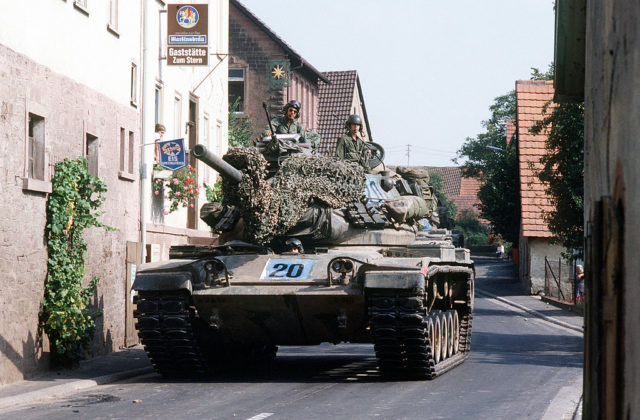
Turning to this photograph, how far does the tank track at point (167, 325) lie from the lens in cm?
1252

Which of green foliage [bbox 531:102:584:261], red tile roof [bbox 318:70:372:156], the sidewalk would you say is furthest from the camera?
red tile roof [bbox 318:70:372:156]

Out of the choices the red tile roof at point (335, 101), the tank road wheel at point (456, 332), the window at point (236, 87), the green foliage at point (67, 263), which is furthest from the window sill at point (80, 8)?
the red tile roof at point (335, 101)

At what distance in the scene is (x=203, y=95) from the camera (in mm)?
27094

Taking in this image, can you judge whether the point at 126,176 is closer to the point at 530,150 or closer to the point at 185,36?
the point at 185,36

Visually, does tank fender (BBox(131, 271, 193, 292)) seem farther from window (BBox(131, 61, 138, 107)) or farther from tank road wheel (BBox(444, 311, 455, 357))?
window (BBox(131, 61, 138, 107))

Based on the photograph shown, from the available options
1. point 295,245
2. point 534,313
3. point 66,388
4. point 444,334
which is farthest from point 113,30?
point 534,313

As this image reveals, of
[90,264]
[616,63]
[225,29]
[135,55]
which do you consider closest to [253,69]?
[225,29]

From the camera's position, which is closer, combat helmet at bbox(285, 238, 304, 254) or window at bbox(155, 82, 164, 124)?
combat helmet at bbox(285, 238, 304, 254)

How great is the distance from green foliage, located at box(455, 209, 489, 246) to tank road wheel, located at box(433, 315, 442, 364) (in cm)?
6804

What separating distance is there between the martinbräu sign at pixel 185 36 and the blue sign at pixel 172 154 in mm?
1887

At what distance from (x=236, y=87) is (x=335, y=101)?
42.0 ft

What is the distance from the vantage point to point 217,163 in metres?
11.7

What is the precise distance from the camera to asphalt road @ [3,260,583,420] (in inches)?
385

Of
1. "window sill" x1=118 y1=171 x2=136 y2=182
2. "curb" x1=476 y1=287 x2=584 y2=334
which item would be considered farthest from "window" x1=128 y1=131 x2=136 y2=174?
"curb" x1=476 y1=287 x2=584 y2=334
